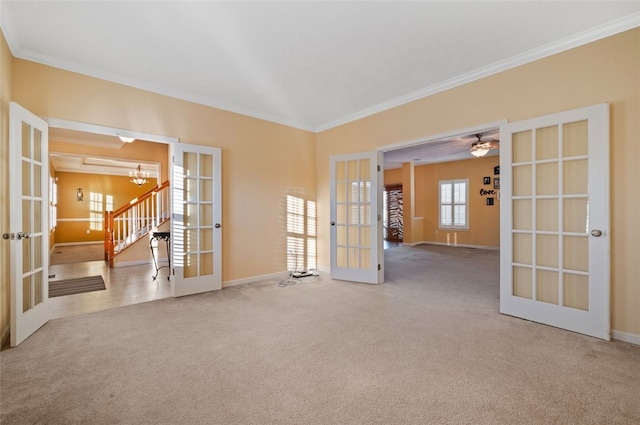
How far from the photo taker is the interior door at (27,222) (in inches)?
93.2

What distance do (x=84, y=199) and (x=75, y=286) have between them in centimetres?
718

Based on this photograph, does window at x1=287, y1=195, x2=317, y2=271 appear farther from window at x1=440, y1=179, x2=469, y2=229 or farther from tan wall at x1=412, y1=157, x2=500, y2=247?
window at x1=440, y1=179, x2=469, y2=229

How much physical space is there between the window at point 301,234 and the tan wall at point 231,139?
0.14 meters

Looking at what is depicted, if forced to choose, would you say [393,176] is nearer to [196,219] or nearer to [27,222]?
[196,219]

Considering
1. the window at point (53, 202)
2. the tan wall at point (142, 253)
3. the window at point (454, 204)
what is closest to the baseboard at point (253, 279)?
the tan wall at point (142, 253)

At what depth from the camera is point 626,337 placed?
8.00 ft

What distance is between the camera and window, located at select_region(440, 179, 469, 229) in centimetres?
889

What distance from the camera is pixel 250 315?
10.2ft

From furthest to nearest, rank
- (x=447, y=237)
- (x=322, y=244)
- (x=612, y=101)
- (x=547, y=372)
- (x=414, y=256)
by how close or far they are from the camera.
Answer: (x=447, y=237) < (x=414, y=256) < (x=322, y=244) < (x=612, y=101) < (x=547, y=372)

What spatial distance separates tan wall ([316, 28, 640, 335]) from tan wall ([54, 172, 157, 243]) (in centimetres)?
1070

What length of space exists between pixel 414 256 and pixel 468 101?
14.4ft

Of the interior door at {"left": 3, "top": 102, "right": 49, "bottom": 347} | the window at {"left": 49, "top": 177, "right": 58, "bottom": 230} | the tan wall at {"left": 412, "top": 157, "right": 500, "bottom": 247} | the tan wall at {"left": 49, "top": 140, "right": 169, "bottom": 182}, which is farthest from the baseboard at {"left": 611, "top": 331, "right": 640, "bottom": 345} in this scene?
the window at {"left": 49, "top": 177, "right": 58, "bottom": 230}

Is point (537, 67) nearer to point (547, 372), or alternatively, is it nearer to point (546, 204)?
point (546, 204)

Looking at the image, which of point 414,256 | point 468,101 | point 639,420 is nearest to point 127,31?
point 468,101
